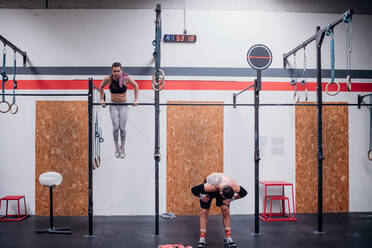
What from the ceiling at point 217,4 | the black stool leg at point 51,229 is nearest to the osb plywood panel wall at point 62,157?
the black stool leg at point 51,229

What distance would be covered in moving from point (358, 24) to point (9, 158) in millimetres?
7834

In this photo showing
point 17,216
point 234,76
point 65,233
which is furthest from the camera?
point 234,76

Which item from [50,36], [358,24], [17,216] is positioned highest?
[358,24]

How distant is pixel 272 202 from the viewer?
18.5 feet

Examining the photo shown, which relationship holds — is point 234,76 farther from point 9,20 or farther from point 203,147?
point 9,20

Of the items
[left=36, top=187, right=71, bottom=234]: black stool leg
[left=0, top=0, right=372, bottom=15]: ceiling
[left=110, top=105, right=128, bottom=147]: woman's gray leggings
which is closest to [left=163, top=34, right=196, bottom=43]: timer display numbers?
[left=0, top=0, right=372, bottom=15]: ceiling

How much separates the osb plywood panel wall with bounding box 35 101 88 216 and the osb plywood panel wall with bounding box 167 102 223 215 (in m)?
1.74

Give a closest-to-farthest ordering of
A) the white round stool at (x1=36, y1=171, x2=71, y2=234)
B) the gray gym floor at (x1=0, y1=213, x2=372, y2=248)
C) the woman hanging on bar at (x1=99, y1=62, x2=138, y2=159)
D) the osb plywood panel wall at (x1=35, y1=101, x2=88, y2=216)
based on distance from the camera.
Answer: the gray gym floor at (x1=0, y1=213, x2=372, y2=248) → the white round stool at (x1=36, y1=171, x2=71, y2=234) → the woman hanging on bar at (x1=99, y1=62, x2=138, y2=159) → the osb plywood panel wall at (x1=35, y1=101, x2=88, y2=216)

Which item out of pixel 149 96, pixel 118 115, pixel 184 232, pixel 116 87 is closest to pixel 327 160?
pixel 184 232

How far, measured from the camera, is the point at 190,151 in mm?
5586

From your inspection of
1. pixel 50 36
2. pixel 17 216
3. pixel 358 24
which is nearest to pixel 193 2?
pixel 50 36

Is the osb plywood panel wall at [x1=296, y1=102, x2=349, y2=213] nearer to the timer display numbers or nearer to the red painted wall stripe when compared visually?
the red painted wall stripe

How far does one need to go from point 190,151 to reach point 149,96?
1401 mm

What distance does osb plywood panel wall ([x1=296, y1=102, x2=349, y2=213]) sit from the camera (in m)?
5.66
